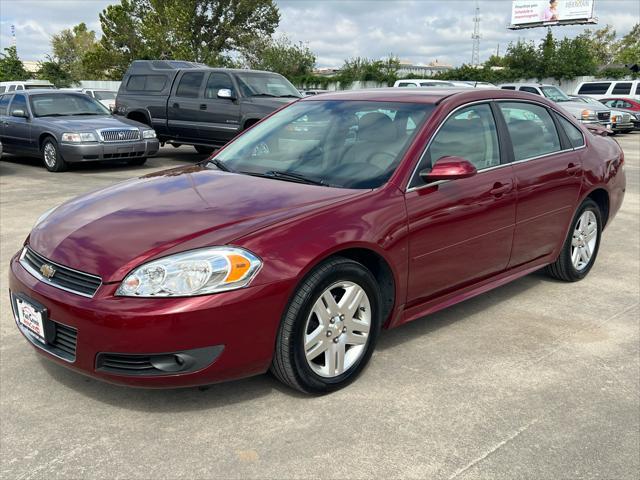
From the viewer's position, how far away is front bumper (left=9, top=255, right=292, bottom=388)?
112 inches

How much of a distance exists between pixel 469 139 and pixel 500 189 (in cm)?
38

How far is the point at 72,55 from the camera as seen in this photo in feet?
268

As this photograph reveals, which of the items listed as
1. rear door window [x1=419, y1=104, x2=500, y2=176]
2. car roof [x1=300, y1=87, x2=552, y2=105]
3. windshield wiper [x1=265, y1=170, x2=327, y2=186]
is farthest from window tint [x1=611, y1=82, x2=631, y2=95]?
windshield wiper [x1=265, y1=170, x2=327, y2=186]

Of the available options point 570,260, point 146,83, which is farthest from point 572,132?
point 146,83

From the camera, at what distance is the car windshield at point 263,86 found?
41.8ft

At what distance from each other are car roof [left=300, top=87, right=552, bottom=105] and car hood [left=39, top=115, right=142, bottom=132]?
26.4 ft

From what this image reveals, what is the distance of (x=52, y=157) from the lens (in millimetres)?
11875

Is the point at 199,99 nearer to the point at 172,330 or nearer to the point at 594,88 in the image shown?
the point at 172,330

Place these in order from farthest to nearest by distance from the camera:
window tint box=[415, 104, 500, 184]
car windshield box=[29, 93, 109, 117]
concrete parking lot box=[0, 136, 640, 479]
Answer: car windshield box=[29, 93, 109, 117] < window tint box=[415, 104, 500, 184] < concrete parking lot box=[0, 136, 640, 479]

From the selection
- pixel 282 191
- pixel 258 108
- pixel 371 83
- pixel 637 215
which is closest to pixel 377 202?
pixel 282 191

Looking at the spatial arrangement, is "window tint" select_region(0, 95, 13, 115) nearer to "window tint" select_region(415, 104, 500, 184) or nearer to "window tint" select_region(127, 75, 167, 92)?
"window tint" select_region(127, 75, 167, 92)

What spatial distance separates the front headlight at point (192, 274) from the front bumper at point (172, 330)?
4cm

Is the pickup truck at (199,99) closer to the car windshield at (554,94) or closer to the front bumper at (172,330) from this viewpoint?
the front bumper at (172,330)

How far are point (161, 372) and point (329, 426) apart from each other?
31.8 inches
